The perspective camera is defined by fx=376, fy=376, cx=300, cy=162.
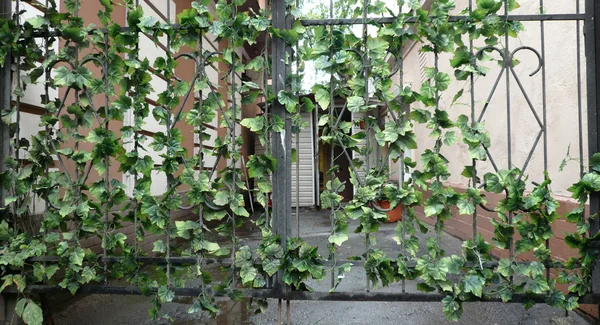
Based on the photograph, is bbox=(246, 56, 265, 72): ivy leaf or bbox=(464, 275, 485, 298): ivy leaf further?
bbox=(246, 56, 265, 72): ivy leaf

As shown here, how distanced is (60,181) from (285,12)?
1.66m

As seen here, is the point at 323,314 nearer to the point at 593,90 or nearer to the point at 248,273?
the point at 248,273

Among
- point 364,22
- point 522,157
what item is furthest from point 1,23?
point 522,157

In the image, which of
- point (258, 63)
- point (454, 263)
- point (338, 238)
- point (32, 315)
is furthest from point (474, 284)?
point (32, 315)

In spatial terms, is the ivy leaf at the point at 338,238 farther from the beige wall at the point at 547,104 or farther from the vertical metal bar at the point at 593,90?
the vertical metal bar at the point at 593,90

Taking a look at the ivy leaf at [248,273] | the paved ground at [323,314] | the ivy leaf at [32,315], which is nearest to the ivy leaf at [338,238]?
the ivy leaf at [248,273]

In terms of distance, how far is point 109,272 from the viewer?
2266mm

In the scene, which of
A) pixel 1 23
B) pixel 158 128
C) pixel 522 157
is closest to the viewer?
pixel 1 23

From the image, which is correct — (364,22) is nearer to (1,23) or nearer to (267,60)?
(267,60)

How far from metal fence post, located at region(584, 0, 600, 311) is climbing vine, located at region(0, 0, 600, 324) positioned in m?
0.07

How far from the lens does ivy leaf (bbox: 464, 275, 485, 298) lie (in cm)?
202

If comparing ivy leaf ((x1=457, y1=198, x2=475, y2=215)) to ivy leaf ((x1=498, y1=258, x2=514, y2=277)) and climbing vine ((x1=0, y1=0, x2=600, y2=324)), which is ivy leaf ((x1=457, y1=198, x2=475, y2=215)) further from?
ivy leaf ((x1=498, y1=258, x2=514, y2=277))

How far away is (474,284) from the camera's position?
6.70 ft

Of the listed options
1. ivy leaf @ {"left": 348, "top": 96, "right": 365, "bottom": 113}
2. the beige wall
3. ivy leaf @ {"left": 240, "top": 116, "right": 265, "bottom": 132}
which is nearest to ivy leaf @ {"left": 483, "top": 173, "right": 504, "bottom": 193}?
the beige wall
